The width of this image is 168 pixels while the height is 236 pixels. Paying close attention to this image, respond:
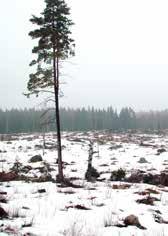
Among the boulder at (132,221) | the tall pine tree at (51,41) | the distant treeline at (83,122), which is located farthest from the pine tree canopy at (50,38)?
the distant treeline at (83,122)

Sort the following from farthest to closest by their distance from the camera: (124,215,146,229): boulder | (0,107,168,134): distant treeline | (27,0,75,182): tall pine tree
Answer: (0,107,168,134): distant treeline, (27,0,75,182): tall pine tree, (124,215,146,229): boulder

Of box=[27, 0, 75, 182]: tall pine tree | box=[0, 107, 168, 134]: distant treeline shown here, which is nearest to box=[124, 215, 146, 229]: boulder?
box=[27, 0, 75, 182]: tall pine tree

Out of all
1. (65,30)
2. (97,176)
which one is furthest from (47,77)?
(97,176)

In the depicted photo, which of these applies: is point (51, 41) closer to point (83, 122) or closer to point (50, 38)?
point (50, 38)

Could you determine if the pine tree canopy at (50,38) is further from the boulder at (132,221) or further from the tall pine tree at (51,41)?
the boulder at (132,221)

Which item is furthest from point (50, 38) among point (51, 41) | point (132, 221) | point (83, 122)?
point (83, 122)

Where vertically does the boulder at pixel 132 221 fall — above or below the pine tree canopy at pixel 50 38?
below

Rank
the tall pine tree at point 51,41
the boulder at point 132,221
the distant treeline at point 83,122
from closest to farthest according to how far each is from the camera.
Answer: the boulder at point 132,221, the tall pine tree at point 51,41, the distant treeline at point 83,122

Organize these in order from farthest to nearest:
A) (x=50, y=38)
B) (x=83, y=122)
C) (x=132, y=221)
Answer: (x=83, y=122), (x=50, y=38), (x=132, y=221)

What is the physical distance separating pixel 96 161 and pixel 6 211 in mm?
27364

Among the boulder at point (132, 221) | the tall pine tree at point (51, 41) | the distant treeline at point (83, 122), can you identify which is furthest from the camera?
the distant treeline at point (83, 122)

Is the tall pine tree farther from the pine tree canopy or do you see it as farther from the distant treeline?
the distant treeline

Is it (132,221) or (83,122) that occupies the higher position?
(83,122)

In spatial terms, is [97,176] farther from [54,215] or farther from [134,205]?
[54,215]
